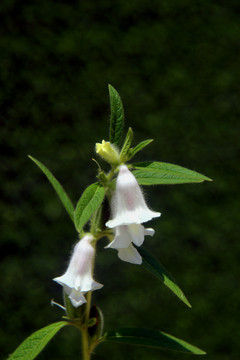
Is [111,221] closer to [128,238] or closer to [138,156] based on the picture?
[128,238]

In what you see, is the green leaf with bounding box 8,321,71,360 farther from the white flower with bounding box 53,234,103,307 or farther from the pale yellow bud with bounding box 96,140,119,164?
the pale yellow bud with bounding box 96,140,119,164

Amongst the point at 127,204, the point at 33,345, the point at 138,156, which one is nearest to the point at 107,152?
the point at 127,204

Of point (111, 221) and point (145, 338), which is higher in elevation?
point (111, 221)

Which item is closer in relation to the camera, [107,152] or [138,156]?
[107,152]

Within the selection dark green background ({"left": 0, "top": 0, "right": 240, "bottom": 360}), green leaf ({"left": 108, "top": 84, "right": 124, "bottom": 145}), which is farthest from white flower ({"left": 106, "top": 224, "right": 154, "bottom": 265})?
dark green background ({"left": 0, "top": 0, "right": 240, "bottom": 360})

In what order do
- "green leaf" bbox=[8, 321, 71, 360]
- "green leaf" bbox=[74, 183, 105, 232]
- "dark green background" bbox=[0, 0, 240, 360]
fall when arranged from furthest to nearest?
"dark green background" bbox=[0, 0, 240, 360] → "green leaf" bbox=[8, 321, 71, 360] → "green leaf" bbox=[74, 183, 105, 232]

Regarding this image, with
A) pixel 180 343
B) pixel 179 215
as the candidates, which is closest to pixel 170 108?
pixel 179 215

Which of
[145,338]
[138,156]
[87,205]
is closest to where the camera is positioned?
[87,205]
